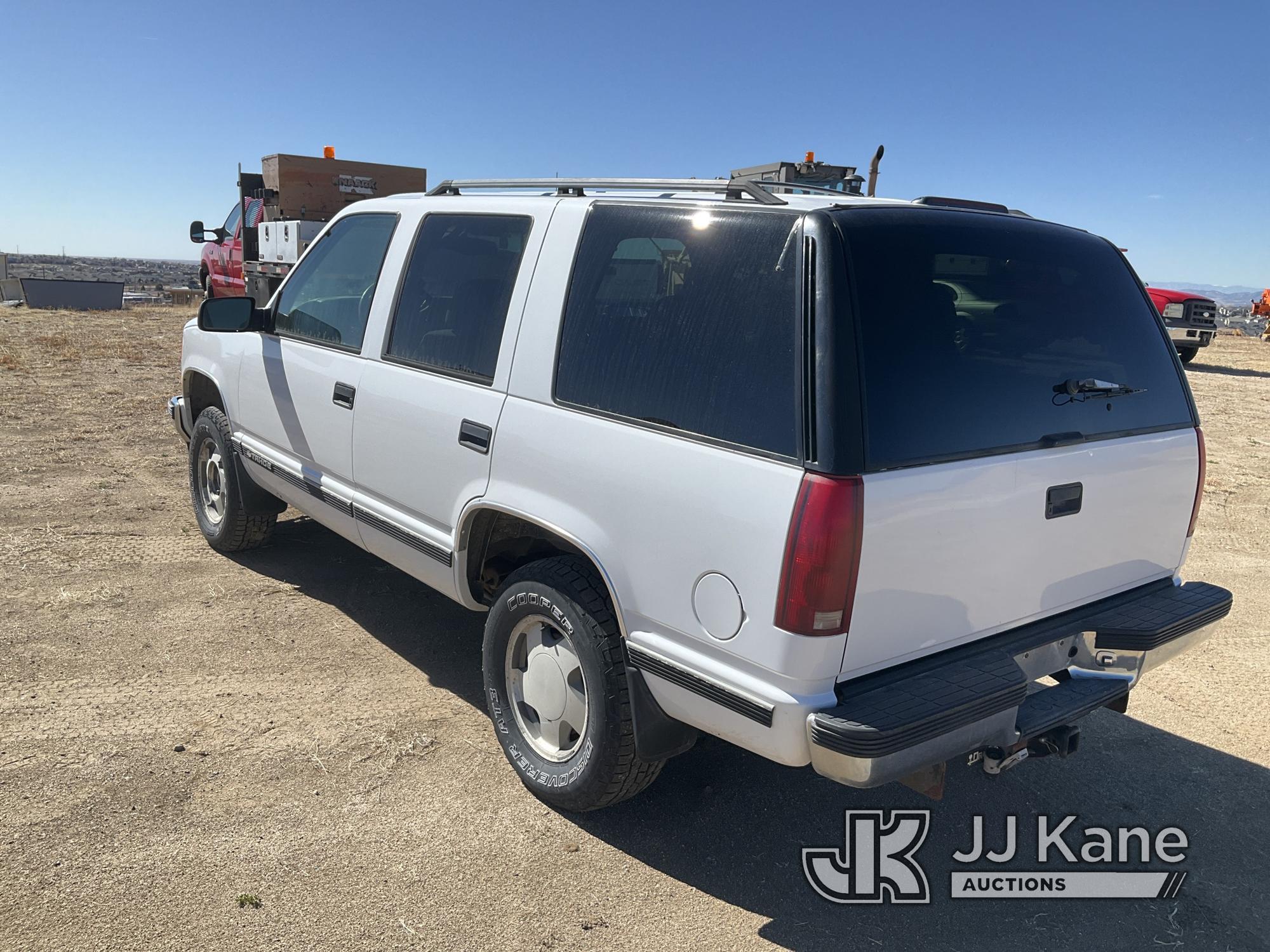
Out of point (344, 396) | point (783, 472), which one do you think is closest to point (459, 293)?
point (344, 396)

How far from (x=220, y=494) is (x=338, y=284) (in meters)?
1.83

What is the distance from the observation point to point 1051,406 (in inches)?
115

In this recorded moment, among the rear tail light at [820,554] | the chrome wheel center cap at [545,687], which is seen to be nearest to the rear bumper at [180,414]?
the chrome wheel center cap at [545,687]

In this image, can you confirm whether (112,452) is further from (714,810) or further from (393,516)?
(714,810)

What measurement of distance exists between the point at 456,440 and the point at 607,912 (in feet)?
5.48

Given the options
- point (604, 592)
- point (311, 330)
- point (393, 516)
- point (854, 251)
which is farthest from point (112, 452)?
point (854, 251)

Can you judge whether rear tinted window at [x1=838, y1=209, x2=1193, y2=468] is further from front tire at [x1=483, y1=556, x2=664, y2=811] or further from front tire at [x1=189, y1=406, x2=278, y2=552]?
front tire at [x1=189, y1=406, x2=278, y2=552]

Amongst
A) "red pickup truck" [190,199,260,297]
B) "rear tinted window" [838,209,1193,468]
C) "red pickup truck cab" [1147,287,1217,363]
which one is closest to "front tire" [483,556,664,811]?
"rear tinted window" [838,209,1193,468]

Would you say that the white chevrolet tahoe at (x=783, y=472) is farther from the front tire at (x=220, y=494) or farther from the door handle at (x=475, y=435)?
the front tire at (x=220, y=494)

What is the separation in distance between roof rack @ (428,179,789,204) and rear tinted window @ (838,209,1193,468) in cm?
37

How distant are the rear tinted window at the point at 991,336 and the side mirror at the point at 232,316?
10.7ft

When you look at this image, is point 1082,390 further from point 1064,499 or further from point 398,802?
point 398,802

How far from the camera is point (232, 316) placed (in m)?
4.78

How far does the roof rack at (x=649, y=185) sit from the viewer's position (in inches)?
115
